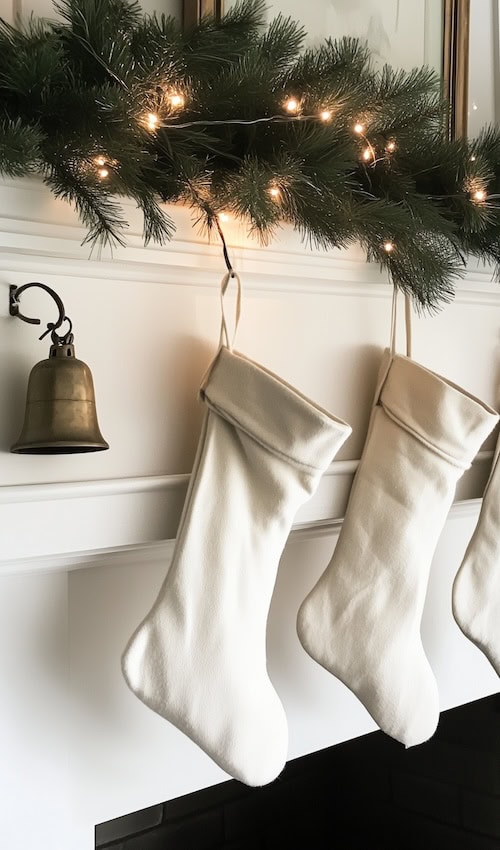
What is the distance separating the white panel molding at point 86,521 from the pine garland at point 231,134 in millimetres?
290

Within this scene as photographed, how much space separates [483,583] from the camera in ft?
4.03

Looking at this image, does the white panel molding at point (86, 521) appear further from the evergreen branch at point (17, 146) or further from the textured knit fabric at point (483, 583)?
the textured knit fabric at point (483, 583)

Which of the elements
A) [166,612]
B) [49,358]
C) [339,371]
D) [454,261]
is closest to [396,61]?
[454,261]

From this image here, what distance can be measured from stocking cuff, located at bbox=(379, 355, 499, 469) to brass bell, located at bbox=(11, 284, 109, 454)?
469mm

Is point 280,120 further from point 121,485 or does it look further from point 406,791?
point 406,791

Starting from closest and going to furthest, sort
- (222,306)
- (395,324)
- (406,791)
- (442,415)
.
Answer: (222,306) < (442,415) < (395,324) < (406,791)

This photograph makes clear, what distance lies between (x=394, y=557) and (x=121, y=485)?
420mm

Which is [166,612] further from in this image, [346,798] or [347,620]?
[346,798]

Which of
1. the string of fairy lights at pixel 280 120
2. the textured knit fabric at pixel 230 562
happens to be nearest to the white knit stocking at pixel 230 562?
the textured knit fabric at pixel 230 562

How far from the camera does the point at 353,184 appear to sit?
1.02 metres

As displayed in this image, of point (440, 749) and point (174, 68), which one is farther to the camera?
point (440, 749)

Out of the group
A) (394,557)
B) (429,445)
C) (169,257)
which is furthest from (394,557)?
(169,257)

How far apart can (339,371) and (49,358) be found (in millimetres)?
470

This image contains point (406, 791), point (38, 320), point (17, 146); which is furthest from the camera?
point (406, 791)
